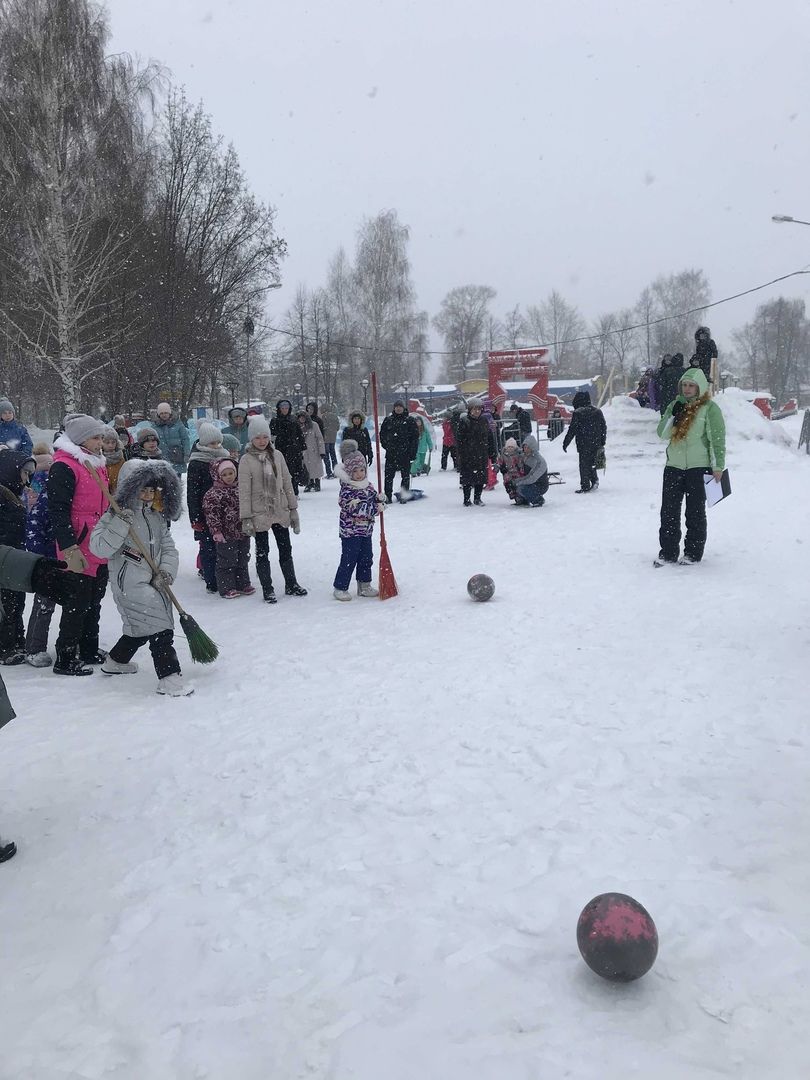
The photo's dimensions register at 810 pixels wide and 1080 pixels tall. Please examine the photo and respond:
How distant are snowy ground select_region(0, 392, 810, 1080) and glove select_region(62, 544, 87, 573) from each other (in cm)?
86

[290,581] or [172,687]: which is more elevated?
[290,581]

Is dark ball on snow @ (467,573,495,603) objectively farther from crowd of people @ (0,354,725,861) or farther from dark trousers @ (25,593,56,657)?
dark trousers @ (25,593,56,657)

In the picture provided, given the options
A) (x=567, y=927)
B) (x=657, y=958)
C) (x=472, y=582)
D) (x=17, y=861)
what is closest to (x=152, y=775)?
(x=17, y=861)

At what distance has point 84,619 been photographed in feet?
19.4

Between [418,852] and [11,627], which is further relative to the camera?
[11,627]

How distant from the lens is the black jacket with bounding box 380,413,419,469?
1391 centimetres

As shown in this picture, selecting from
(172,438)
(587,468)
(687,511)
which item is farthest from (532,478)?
(172,438)

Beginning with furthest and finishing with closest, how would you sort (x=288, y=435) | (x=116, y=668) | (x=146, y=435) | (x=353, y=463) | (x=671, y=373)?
(x=671, y=373) < (x=288, y=435) < (x=353, y=463) < (x=146, y=435) < (x=116, y=668)

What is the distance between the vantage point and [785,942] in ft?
8.42

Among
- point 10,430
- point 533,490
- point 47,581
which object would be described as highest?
point 10,430

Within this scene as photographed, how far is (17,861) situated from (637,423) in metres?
21.3

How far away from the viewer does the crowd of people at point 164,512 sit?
5.16 metres

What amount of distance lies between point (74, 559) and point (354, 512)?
9.68 ft

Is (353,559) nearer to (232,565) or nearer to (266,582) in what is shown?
(266,582)
